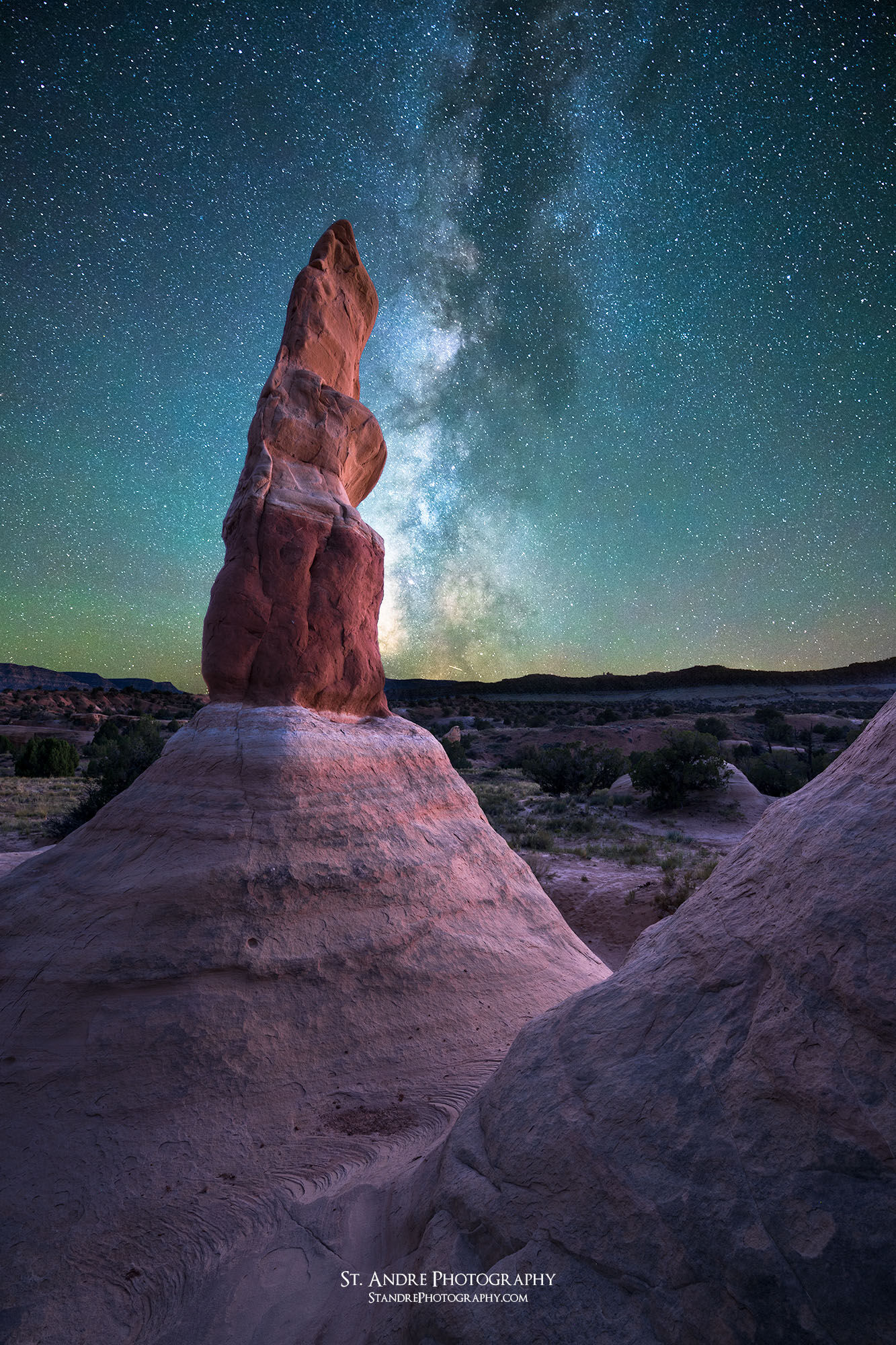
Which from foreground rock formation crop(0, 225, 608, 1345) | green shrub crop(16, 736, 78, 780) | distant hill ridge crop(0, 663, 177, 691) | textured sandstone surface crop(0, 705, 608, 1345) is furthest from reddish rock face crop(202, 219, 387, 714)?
distant hill ridge crop(0, 663, 177, 691)

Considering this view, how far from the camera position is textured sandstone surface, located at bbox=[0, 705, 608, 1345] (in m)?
3.15

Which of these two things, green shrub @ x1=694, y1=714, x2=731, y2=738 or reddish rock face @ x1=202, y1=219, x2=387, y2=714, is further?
green shrub @ x1=694, y1=714, x2=731, y2=738

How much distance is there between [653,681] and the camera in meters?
104

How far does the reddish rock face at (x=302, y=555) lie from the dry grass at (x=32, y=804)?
1051 centimetres

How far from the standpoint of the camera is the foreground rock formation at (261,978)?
10.4 feet

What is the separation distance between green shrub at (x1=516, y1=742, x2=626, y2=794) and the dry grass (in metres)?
16.1

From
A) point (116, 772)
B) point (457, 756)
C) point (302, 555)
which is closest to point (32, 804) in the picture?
point (116, 772)

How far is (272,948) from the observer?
4.59m

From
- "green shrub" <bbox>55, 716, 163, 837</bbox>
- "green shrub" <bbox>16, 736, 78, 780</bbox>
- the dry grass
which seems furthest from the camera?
"green shrub" <bbox>16, 736, 78, 780</bbox>

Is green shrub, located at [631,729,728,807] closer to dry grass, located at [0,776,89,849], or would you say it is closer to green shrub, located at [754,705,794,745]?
dry grass, located at [0,776,89,849]

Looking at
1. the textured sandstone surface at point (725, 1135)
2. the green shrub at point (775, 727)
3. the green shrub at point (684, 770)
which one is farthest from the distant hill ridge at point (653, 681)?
the textured sandstone surface at point (725, 1135)

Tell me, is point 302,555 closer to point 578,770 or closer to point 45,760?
point 578,770

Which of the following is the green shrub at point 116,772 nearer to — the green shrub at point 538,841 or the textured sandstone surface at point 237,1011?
the textured sandstone surface at point 237,1011

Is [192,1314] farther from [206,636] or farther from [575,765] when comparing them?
[575,765]
